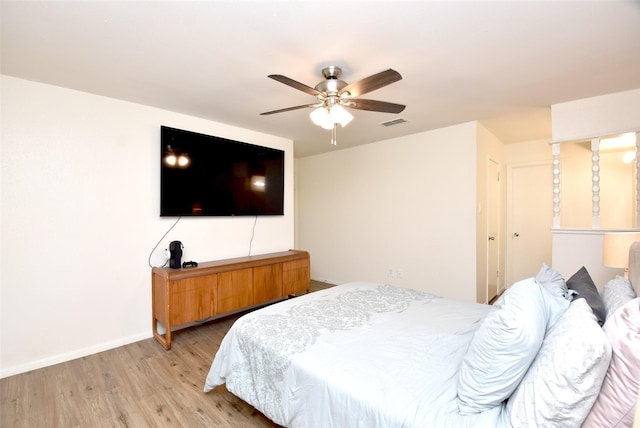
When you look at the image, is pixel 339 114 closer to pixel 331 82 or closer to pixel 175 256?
pixel 331 82

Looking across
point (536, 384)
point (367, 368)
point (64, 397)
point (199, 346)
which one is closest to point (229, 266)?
point (199, 346)

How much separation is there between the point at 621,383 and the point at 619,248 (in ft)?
6.22

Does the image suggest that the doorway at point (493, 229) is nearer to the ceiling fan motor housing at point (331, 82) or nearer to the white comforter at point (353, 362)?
the white comforter at point (353, 362)

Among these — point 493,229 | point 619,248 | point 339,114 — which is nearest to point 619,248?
point 619,248

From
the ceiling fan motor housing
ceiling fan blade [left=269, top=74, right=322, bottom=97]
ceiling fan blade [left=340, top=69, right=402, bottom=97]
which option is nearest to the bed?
ceiling fan blade [left=340, top=69, right=402, bottom=97]

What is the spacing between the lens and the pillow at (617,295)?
1.32m

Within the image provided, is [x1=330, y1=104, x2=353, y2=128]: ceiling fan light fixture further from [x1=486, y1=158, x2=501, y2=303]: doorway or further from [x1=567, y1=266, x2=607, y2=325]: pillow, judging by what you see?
[x1=486, y1=158, x2=501, y2=303]: doorway

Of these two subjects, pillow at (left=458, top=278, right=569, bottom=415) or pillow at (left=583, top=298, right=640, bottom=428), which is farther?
pillow at (left=458, top=278, right=569, bottom=415)

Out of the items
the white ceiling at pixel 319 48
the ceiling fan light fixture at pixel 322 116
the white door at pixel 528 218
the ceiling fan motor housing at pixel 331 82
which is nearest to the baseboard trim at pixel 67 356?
the white ceiling at pixel 319 48

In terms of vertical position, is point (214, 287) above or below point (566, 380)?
below

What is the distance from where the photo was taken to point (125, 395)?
2082 millimetres

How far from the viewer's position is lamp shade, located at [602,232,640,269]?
213 centimetres

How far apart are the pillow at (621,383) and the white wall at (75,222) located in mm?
3434

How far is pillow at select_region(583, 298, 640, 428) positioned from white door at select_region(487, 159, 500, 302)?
3.38 meters
